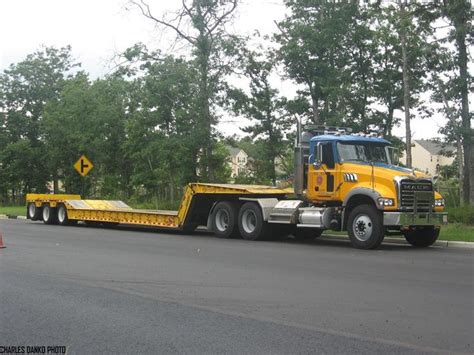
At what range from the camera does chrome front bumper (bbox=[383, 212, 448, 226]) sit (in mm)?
14141

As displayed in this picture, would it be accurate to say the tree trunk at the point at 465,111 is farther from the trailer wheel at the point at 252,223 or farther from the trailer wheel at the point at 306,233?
the trailer wheel at the point at 252,223

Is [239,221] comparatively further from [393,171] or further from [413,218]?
[413,218]

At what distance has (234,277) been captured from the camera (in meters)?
9.56

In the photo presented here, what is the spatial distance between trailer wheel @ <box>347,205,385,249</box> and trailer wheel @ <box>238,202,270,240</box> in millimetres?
3084

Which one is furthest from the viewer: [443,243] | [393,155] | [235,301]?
[393,155]

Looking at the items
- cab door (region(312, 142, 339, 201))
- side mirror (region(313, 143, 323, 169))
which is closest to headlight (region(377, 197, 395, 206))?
cab door (region(312, 142, 339, 201))

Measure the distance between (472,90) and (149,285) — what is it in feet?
64.8

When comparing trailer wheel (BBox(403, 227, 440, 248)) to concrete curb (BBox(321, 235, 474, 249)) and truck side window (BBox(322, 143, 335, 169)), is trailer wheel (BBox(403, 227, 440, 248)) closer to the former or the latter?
concrete curb (BBox(321, 235, 474, 249))

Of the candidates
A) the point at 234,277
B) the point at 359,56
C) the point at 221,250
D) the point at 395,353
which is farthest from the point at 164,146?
the point at 395,353

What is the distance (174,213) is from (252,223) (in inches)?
144

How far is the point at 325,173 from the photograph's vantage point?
16.1 m

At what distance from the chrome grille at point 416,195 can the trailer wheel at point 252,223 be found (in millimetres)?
4447

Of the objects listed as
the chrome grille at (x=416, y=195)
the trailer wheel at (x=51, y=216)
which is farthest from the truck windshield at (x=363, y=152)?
the trailer wheel at (x=51, y=216)

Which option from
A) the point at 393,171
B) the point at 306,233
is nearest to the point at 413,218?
the point at 393,171
